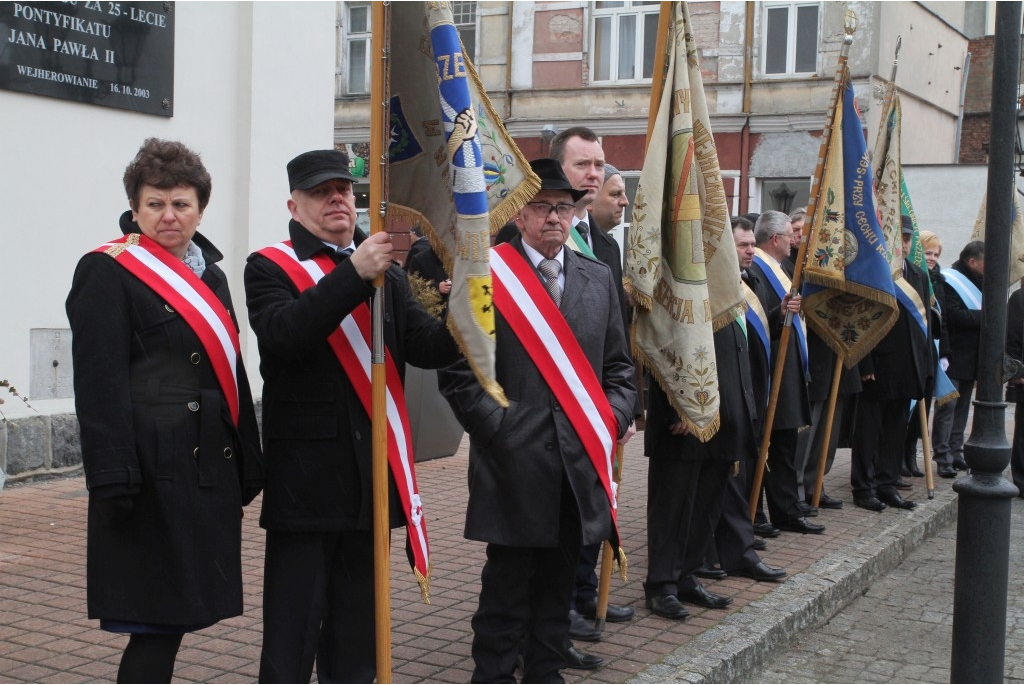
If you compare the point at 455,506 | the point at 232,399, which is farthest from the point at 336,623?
the point at 455,506

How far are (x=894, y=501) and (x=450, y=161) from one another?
249 inches

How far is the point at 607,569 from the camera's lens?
5.15m

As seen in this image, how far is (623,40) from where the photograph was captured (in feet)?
68.0

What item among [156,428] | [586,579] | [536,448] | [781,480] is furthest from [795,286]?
[156,428]

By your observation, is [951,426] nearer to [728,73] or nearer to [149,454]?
[149,454]

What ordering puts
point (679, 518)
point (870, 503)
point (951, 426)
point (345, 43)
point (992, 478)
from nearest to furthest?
point (992, 478) < point (679, 518) < point (870, 503) < point (951, 426) < point (345, 43)

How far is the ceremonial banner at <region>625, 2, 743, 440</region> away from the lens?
5410 millimetres

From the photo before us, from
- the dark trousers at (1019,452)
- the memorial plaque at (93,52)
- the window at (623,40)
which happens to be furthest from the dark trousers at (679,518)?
the window at (623,40)

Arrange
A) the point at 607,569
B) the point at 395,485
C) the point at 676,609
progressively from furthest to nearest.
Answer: the point at 676,609 < the point at 607,569 < the point at 395,485

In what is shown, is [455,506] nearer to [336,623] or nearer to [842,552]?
[842,552]

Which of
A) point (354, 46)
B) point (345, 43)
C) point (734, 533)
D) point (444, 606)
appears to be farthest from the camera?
point (354, 46)

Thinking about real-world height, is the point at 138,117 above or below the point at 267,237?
above

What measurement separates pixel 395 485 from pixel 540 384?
768 mm

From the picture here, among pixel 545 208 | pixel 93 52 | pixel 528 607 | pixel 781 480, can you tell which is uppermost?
pixel 93 52
